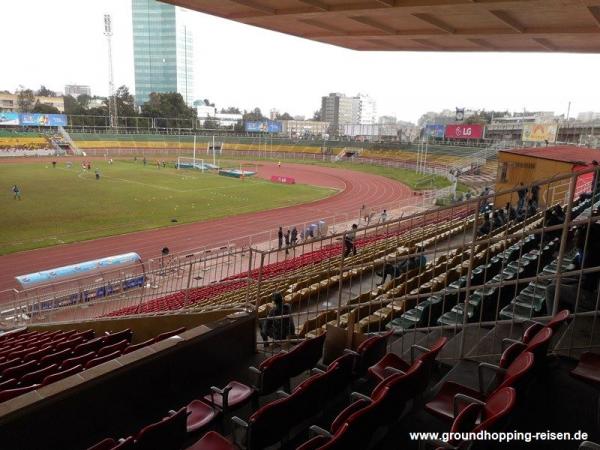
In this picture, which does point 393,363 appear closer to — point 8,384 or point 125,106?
point 8,384

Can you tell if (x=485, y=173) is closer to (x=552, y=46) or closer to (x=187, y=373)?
(x=552, y=46)

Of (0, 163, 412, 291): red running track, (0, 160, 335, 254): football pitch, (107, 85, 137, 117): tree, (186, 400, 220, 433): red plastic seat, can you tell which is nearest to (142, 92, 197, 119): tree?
(107, 85, 137, 117): tree

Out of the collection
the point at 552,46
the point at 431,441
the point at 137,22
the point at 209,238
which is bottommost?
the point at 209,238

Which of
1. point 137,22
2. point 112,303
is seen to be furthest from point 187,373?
point 137,22

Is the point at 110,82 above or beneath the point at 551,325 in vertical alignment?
above

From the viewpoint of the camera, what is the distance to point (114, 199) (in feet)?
123

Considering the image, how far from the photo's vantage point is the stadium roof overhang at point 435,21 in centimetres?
830

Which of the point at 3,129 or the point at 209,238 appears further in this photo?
the point at 3,129

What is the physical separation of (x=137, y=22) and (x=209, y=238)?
170391mm

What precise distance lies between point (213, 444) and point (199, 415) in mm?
676

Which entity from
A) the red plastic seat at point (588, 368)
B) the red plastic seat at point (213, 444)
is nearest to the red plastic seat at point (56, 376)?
the red plastic seat at point (213, 444)

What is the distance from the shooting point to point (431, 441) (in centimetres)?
312

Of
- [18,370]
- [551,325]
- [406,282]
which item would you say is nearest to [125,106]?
[18,370]

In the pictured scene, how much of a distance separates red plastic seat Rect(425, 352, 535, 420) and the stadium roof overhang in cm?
632
